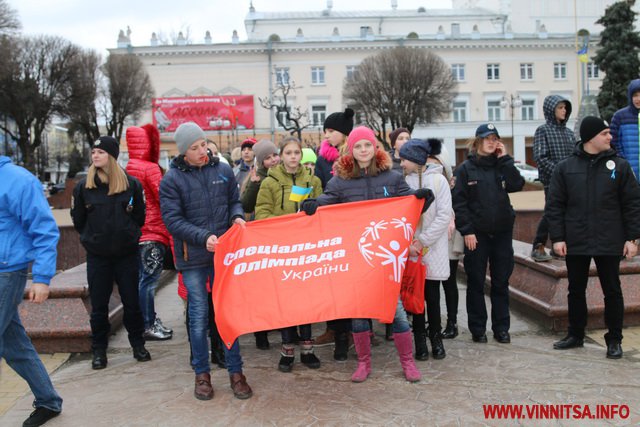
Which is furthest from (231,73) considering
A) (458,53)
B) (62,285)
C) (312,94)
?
(62,285)

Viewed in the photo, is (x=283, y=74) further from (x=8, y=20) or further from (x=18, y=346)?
(x=18, y=346)

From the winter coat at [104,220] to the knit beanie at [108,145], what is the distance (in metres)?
0.27

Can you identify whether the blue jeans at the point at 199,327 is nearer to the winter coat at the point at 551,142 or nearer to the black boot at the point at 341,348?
the black boot at the point at 341,348

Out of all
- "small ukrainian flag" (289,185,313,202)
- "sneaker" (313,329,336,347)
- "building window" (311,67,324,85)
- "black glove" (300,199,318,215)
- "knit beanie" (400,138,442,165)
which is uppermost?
"building window" (311,67,324,85)

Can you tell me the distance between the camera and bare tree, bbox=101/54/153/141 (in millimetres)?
45844

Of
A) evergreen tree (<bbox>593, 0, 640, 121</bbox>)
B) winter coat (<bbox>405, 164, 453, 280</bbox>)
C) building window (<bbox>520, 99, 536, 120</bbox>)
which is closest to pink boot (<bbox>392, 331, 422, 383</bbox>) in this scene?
winter coat (<bbox>405, 164, 453, 280</bbox>)

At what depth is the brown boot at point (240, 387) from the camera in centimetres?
443

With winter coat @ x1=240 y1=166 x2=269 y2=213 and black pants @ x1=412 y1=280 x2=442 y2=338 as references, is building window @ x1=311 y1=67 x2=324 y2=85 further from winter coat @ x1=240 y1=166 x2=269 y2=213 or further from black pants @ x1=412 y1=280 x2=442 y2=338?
black pants @ x1=412 y1=280 x2=442 y2=338

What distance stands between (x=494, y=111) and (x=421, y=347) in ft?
191

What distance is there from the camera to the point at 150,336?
617 cm

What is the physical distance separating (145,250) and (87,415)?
2028 mm

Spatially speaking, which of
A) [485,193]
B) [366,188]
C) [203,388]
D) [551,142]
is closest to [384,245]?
[366,188]

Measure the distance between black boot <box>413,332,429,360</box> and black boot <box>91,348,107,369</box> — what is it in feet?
9.04

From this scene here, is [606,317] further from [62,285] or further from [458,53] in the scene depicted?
[458,53]
